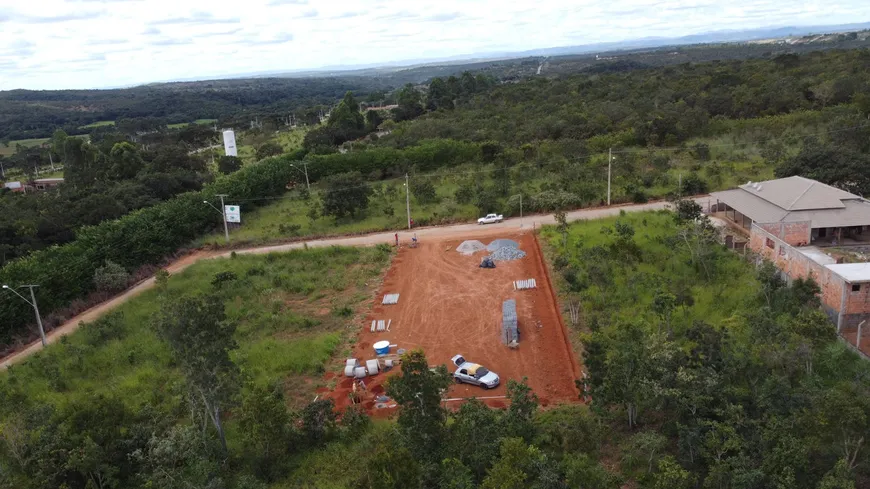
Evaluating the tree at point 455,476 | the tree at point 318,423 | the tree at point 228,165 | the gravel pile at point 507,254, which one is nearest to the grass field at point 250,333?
the tree at point 318,423

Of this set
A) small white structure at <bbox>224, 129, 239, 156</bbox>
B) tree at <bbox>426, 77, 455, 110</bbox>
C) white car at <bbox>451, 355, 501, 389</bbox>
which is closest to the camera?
white car at <bbox>451, 355, 501, 389</bbox>

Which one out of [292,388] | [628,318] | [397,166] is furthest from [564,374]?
[397,166]

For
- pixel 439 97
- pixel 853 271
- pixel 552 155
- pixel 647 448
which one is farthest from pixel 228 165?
pixel 853 271

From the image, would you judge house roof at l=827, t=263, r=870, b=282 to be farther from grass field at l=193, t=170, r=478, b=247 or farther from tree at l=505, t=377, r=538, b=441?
grass field at l=193, t=170, r=478, b=247

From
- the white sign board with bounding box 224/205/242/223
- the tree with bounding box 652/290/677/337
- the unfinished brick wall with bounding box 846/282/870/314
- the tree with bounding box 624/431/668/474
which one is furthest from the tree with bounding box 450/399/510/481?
the white sign board with bounding box 224/205/242/223

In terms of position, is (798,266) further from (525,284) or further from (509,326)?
(525,284)

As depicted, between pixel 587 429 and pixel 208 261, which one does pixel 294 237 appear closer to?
pixel 208 261

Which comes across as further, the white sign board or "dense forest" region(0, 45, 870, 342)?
the white sign board
